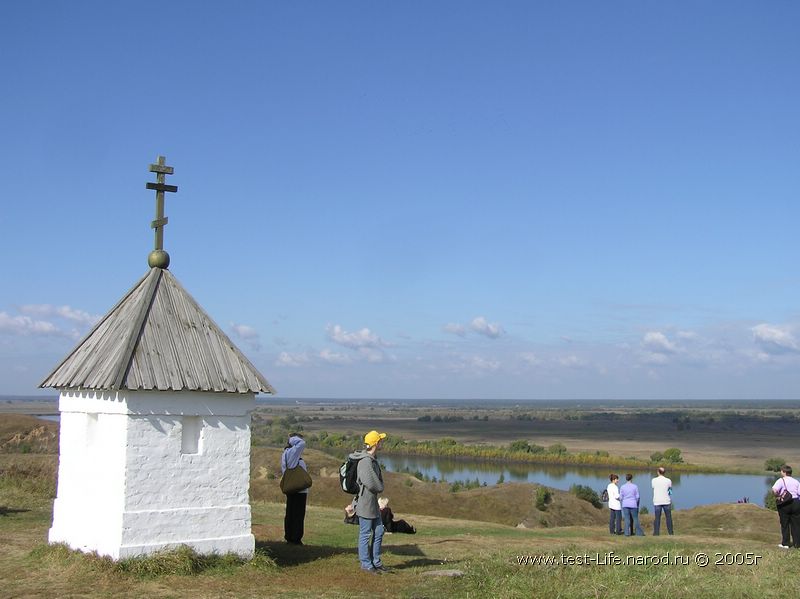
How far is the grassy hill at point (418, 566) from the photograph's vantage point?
9.70 m

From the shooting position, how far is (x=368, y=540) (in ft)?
35.9

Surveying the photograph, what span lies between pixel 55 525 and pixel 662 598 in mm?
7939

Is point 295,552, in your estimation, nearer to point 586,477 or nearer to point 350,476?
point 350,476

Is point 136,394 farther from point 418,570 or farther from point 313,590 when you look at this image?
point 418,570

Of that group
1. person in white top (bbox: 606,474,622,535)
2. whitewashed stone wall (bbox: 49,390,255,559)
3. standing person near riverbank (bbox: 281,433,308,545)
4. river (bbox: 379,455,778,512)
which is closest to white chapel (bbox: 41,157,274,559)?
whitewashed stone wall (bbox: 49,390,255,559)

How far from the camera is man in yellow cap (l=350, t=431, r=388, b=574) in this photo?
10.7m

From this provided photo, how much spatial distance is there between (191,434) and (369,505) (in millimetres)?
2529

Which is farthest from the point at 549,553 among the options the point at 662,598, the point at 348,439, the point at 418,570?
the point at 348,439

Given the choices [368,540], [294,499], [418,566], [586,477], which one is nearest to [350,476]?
[368,540]

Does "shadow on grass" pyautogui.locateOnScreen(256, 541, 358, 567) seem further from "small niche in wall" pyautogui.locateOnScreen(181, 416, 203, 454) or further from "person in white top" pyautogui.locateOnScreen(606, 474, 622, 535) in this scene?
"person in white top" pyautogui.locateOnScreen(606, 474, 622, 535)

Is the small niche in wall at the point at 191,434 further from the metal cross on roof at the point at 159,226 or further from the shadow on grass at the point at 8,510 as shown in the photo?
the shadow on grass at the point at 8,510

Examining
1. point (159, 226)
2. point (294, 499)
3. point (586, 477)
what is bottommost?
point (586, 477)

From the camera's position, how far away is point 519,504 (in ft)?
86.1

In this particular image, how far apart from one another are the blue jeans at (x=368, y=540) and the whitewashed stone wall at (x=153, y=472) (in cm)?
152
